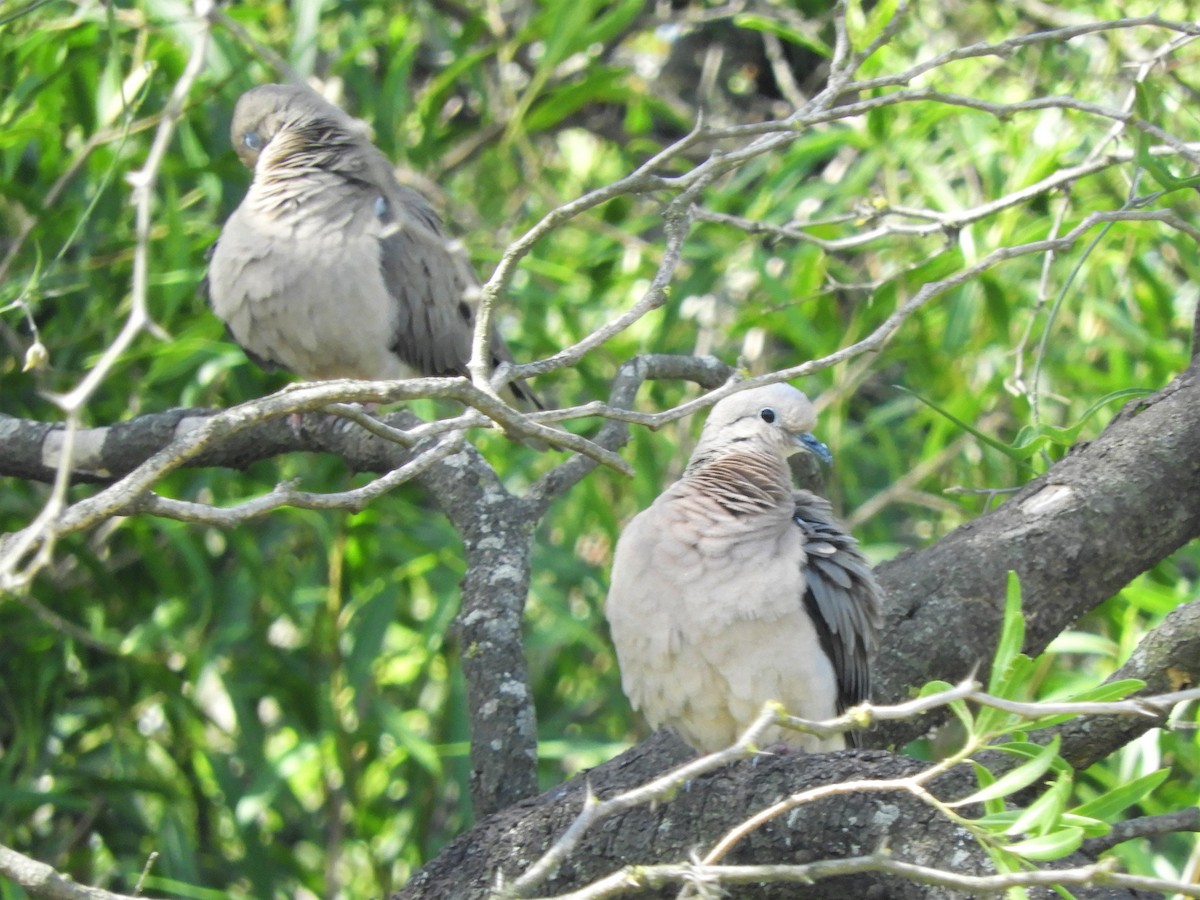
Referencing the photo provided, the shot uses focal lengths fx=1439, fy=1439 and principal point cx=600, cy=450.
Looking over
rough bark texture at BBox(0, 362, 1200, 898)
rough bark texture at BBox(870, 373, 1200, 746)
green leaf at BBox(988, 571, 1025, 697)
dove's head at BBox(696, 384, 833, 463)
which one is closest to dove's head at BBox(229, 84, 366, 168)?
rough bark texture at BBox(0, 362, 1200, 898)

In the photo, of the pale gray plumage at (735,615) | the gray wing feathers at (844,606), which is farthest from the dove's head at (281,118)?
the gray wing feathers at (844,606)

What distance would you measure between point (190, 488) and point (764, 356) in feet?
6.34

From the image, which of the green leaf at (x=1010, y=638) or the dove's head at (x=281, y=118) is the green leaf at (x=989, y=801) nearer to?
the green leaf at (x=1010, y=638)

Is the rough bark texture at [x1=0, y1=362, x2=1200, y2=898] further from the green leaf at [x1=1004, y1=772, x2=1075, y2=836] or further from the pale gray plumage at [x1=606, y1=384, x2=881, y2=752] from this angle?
the green leaf at [x1=1004, y1=772, x2=1075, y2=836]

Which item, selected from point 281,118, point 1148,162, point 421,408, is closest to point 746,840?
point 1148,162


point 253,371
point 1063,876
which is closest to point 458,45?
point 253,371

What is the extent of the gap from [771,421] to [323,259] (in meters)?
1.35

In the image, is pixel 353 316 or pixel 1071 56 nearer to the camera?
pixel 353 316

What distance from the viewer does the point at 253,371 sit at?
442 cm

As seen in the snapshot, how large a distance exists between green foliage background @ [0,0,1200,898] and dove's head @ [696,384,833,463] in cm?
78

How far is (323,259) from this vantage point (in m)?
3.69

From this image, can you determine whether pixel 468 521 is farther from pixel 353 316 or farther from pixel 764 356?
pixel 764 356

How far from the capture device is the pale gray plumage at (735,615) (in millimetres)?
2512

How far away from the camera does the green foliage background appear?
13.1 feet
